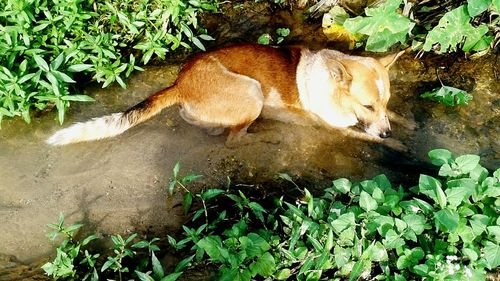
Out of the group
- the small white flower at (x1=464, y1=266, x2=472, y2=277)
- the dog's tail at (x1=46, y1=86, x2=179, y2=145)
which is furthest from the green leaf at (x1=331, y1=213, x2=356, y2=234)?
the dog's tail at (x1=46, y1=86, x2=179, y2=145)

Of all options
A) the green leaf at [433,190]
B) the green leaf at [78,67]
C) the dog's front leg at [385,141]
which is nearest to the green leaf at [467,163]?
the green leaf at [433,190]

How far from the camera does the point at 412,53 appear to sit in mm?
5832

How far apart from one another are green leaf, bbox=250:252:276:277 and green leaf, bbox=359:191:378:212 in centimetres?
74

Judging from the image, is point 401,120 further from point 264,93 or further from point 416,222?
point 416,222

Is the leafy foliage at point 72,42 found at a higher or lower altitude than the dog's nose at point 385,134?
higher

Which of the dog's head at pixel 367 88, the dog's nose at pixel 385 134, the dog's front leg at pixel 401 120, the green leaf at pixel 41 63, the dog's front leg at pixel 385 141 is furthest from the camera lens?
the dog's front leg at pixel 401 120

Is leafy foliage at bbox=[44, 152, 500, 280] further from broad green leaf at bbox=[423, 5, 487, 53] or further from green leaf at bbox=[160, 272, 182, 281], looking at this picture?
broad green leaf at bbox=[423, 5, 487, 53]

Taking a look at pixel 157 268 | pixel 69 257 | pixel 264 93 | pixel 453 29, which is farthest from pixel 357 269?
pixel 453 29

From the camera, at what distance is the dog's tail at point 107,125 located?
4375 millimetres

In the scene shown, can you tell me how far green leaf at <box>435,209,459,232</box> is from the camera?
3.40m

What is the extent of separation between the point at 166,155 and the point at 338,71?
1.76 m

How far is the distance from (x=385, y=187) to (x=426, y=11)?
9.06ft

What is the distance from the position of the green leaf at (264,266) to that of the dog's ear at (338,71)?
80.1 inches

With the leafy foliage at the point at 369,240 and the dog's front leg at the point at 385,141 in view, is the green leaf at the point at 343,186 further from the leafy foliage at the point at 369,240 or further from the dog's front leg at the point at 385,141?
the dog's front leg at the point at 385,141
